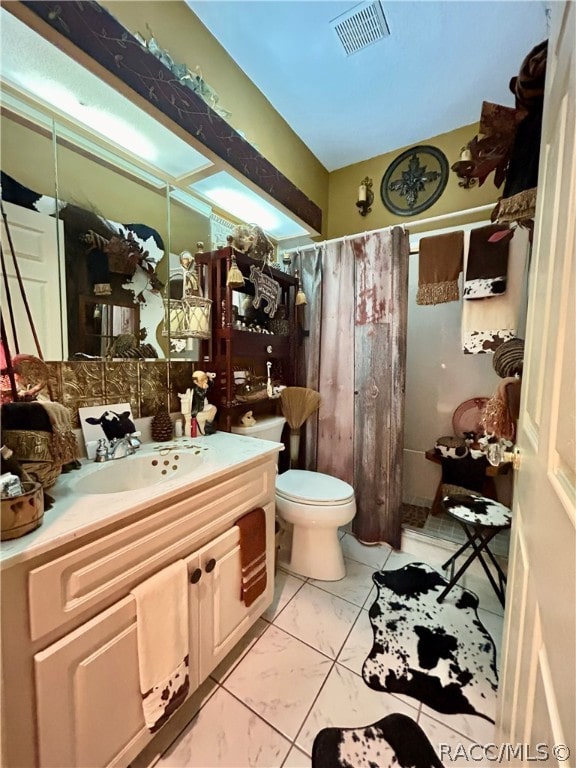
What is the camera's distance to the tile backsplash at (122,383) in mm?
1076

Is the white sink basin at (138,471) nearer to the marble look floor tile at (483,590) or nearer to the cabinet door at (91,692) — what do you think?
the cabinet door at (91,692)

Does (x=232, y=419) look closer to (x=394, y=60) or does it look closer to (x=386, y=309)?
(x=386, y=309)

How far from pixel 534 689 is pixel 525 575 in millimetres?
195

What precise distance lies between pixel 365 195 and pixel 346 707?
2.88 metres

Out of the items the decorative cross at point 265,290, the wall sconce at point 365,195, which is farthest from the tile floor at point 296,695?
the wall sconce at point 365,195

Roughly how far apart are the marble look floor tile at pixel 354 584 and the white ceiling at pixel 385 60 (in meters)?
2.80

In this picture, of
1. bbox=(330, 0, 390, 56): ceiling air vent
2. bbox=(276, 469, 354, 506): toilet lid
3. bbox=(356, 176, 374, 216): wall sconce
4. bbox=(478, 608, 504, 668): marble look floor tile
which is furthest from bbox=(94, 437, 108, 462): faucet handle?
bbox=(356, 176, 374, 216): wall sconce

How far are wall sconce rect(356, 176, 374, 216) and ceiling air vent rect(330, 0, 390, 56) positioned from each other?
80 centimetres

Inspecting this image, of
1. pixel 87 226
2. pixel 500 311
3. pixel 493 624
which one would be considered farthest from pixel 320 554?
pixel 87 226

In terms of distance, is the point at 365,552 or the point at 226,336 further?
the point at 365,552

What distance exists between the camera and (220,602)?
1.02m

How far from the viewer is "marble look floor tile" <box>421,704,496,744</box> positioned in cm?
94

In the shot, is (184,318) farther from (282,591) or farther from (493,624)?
(493,624)

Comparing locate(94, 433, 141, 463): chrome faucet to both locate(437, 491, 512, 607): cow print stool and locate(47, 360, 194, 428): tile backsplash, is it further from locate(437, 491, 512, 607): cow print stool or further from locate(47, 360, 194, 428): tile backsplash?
locate(437, 491, 512, 607): cow print stool
